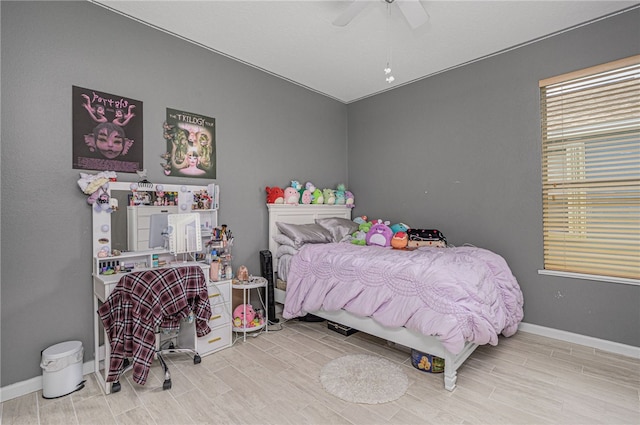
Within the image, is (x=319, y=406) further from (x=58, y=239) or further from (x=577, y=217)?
(x=577, y=217)

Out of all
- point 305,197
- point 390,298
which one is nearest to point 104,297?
point 390,298

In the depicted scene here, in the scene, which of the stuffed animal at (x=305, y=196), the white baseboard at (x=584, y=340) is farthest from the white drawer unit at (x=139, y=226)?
the white baseboard at (x=584, y=340)

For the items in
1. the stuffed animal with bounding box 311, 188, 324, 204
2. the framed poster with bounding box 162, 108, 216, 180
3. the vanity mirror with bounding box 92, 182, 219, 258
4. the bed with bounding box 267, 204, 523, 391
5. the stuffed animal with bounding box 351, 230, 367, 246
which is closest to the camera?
the bed with bounding box 267, 204, 523, 391

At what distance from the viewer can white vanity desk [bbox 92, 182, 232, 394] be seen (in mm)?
2225

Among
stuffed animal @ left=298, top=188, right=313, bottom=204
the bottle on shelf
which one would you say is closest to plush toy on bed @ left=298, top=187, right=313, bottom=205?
stuffed animal @ left=298, top=188, right=313, bottom=204

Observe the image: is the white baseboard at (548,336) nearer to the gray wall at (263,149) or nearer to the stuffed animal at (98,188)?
the gray wall at (263,149)

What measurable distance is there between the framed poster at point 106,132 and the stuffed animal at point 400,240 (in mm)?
2575

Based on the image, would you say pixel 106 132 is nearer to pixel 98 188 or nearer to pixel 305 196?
pixel 98 188

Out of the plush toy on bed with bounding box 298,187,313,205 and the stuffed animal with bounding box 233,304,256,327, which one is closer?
the stuffed animal with bounding box 233,304,256,327

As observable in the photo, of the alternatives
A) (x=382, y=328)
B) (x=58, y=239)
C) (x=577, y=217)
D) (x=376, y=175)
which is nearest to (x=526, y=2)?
(x=577, y=217)

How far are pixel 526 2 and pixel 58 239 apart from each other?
13.3 feet

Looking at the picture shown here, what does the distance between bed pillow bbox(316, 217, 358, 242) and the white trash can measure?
252cm

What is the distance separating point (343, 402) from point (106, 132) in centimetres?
269

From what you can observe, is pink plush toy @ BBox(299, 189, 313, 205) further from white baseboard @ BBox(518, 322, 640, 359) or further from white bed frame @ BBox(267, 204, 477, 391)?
white baseboard @ BBox(518, 322, 640, 359)
